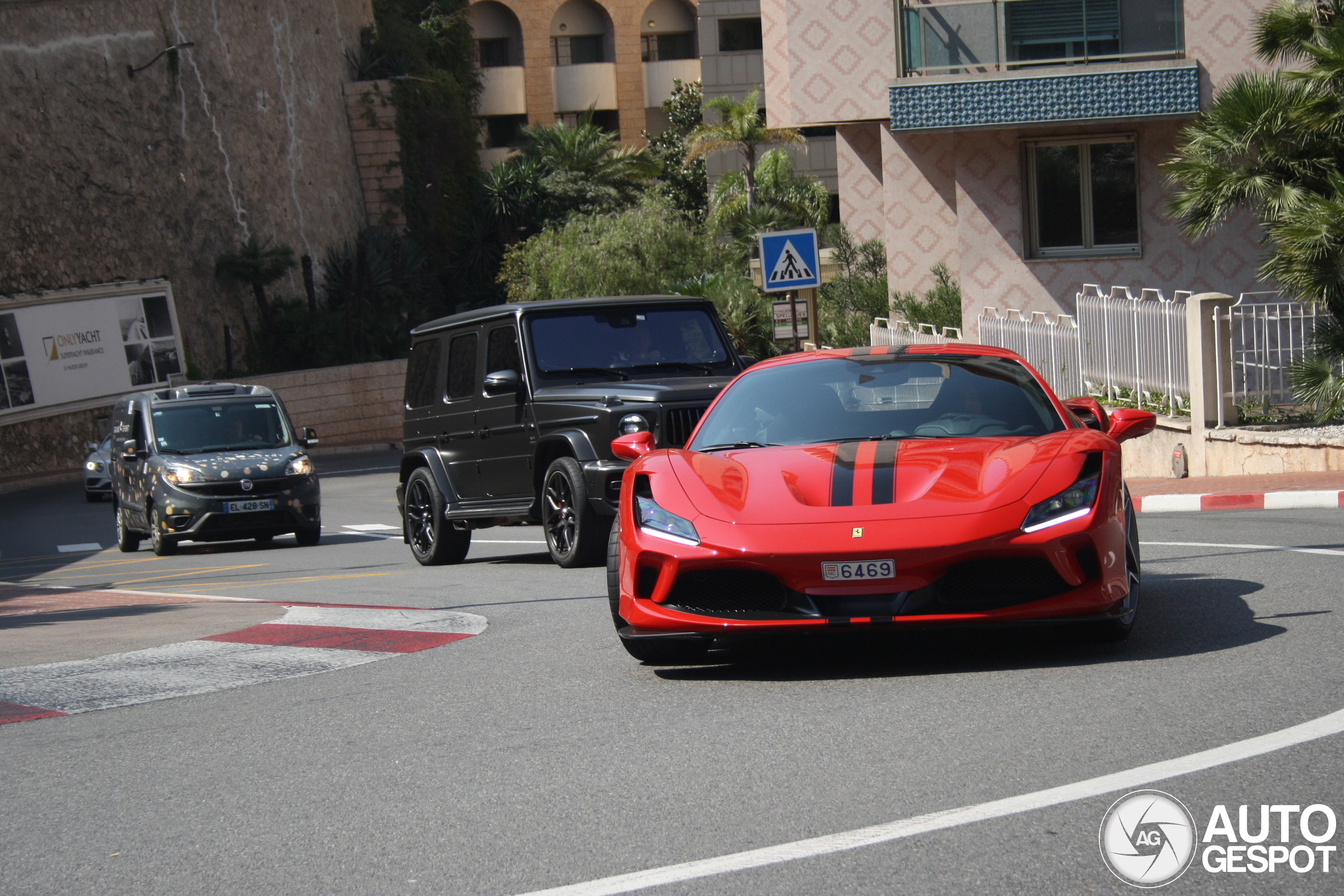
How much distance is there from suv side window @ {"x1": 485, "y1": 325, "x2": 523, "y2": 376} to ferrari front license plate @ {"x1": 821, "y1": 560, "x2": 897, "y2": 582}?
629cm

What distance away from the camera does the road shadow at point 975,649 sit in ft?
20.3

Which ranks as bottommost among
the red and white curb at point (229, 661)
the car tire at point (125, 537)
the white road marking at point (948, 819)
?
the car tire at point (125, 537)

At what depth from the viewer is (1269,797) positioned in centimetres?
409

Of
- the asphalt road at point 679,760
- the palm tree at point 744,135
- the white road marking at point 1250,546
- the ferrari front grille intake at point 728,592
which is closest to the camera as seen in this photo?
the asphalt road at point 679,760

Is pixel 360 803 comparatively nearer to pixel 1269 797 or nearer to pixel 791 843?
pixel 791 843

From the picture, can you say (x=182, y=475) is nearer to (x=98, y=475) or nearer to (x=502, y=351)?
(x=502, y=351)

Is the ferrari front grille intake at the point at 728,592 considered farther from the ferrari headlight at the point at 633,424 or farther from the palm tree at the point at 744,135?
the palm tree at the point at 744,135

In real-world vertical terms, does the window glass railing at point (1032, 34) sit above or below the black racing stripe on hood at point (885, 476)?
above

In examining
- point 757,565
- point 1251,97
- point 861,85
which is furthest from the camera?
point 861,85

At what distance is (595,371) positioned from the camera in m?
11.9

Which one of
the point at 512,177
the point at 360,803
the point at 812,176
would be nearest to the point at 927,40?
the point at 360,803

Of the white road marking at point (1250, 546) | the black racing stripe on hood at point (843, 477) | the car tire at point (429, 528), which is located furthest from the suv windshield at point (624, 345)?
the black racing stripe on hood at point (843, 477)

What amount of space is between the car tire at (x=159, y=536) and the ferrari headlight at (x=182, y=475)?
42 centimetres

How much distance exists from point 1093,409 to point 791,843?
409cm
